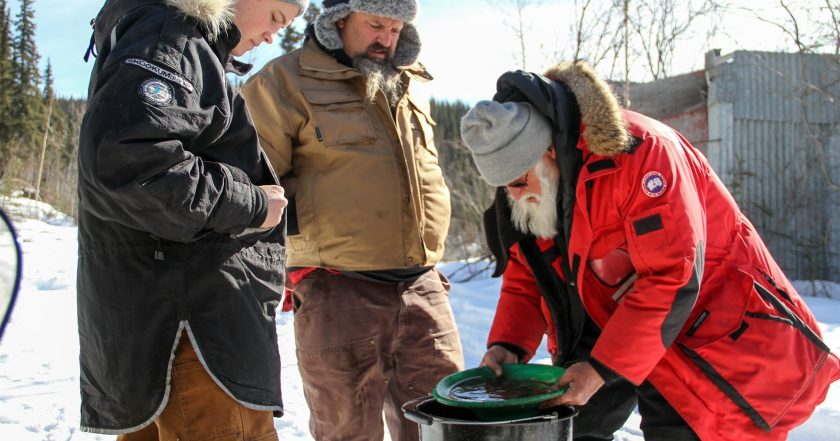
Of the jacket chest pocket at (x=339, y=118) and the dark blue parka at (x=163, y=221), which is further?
the jacket chest pocket at (x=339, y=118)

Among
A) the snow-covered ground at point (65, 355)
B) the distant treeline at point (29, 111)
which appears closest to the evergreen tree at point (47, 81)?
the distant treeline at point (29, 111)

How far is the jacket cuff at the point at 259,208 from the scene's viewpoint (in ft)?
6.75

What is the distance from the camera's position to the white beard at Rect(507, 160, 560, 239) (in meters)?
2.61

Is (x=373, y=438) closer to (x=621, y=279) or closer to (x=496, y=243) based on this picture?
(x=496, y=243)

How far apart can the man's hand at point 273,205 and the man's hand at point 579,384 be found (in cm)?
99

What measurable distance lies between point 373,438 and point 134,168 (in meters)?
1.71

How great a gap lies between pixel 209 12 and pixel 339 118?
1.12 metres

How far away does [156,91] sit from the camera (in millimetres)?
1865

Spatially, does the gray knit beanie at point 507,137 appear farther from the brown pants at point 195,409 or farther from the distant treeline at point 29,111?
the distant treeline at point 29,111

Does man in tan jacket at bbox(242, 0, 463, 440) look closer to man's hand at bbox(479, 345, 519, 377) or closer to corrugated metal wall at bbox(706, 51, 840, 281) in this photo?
man's hand at bbox(479, 345, 519, 377)

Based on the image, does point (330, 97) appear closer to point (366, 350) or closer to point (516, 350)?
point (366, 350)

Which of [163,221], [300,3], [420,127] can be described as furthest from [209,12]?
[420,127]

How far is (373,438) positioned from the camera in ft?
10.2

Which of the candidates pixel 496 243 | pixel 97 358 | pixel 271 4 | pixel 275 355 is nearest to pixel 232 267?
pixel 275 355
